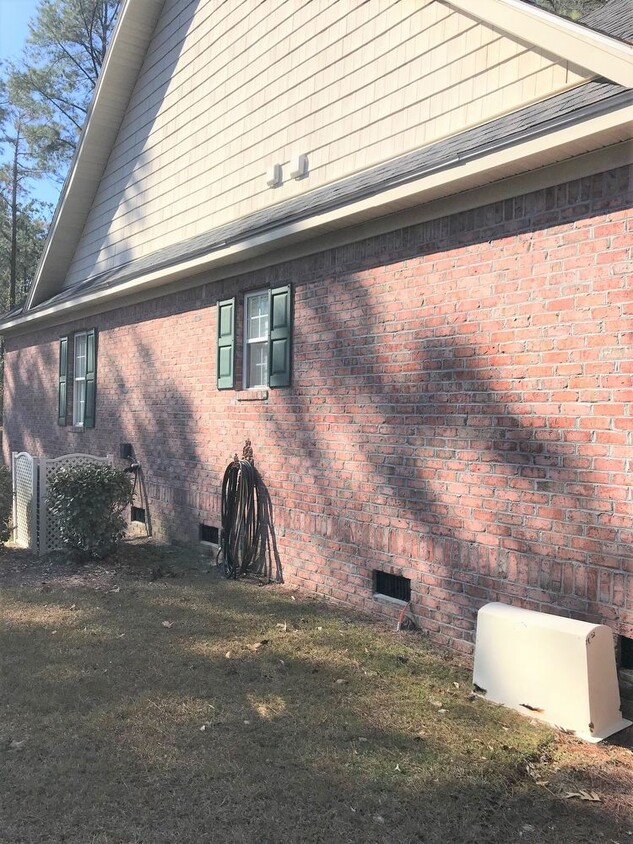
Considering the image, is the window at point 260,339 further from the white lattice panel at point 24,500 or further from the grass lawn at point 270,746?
the white lattice panel at point 24,500

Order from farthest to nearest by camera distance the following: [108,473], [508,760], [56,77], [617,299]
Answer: [56,77] → [108,473] → [617,299] → [508,760]

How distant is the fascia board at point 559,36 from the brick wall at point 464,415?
0.78 meters

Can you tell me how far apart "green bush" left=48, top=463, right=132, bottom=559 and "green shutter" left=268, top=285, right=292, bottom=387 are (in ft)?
8.18

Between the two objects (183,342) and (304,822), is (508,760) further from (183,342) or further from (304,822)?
(183,342)

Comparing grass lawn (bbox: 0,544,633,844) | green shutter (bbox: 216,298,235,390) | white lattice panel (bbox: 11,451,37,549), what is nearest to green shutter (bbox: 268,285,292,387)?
green shutter (bbox: 216,298,235,390)

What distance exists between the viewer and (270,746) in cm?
376

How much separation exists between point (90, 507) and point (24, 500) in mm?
1968

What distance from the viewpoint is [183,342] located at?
30.9ft

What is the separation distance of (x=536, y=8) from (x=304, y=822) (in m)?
5.63

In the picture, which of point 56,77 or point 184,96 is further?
point 56,77

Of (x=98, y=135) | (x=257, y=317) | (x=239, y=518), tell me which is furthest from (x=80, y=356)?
(x=239, y=518)

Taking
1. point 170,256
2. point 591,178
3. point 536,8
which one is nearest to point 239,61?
point 170,256

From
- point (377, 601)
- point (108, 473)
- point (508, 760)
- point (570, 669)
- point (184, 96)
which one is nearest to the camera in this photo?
point (508, 760)

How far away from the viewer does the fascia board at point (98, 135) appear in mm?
11062
